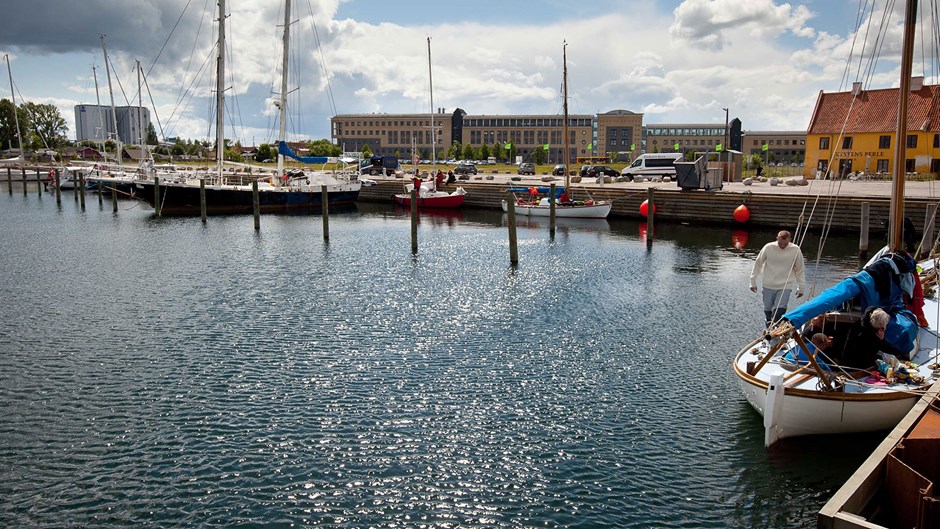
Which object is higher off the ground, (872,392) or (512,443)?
(872,392)

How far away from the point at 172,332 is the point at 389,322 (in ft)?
21.8

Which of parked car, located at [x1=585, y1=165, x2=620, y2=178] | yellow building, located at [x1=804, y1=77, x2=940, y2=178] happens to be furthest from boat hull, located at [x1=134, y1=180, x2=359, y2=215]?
yellow building, located at [x1=804, y1=77, x2=940, y2=178]

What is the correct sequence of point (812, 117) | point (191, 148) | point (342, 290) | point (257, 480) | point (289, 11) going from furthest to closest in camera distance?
1. point (191, 148)
2. point (812, 117)
3. point (289, 11)
4. point (342, 290)
5. point (257, 480)

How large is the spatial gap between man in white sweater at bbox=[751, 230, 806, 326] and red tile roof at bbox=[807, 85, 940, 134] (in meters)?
61.0

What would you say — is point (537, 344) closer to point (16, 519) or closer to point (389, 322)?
point (389, 322)

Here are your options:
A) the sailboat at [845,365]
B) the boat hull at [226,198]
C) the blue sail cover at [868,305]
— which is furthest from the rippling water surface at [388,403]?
the boat hull at [226,198]

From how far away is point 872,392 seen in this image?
1222 centimetres

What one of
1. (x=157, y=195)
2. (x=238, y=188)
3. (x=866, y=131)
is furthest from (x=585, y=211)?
(x=866, y=131)

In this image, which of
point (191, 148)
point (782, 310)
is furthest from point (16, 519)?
point (191, 148)

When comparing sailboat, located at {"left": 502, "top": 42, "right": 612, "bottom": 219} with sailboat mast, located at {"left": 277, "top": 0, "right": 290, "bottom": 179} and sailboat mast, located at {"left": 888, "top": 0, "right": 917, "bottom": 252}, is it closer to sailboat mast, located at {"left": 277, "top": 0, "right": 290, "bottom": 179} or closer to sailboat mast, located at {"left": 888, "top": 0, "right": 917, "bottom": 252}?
sailboat mast, located at {"left": 277, "top": 0, "right": 290, "bottom": 179}

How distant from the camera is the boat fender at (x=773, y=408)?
12.2m

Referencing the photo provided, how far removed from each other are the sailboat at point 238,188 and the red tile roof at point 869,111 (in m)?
51.5

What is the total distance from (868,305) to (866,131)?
68.5 metres

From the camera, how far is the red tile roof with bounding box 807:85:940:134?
226 ft
